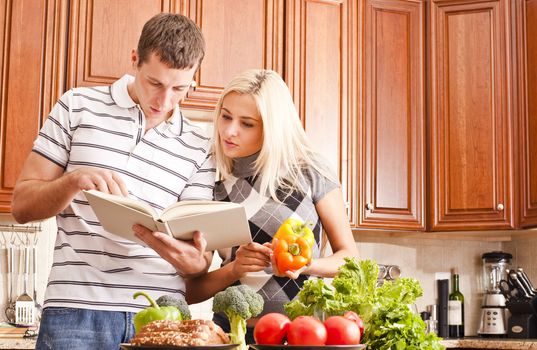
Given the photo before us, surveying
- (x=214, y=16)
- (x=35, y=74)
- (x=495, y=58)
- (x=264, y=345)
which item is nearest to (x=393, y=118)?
(x=495, y=58)

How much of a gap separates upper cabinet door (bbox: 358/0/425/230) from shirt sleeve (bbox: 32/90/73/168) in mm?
2190

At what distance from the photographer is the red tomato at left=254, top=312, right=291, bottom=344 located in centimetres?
153

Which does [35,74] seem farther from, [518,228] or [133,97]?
[518,228]

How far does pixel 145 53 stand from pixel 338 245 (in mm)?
763

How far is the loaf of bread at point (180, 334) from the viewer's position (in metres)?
1.41

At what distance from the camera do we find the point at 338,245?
2.42 metres

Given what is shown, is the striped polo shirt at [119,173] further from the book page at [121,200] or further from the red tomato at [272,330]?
the red tomato at [272,330]

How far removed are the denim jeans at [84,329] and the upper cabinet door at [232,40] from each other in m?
1.89

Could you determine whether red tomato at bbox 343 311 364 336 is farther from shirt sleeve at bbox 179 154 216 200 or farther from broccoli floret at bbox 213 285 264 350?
shirt sleeve at bbox 179 154 216 200

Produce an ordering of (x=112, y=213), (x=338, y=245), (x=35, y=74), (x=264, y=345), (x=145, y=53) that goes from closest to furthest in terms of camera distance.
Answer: (x=264, y=345), (x=112, y=213), (x=145, y=53), (x=338, y=245), (x=35, y=74)

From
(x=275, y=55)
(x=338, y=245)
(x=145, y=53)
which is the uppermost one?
(x=275, y=55)

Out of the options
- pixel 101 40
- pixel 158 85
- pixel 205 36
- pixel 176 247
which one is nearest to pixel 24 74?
pixel 101 40

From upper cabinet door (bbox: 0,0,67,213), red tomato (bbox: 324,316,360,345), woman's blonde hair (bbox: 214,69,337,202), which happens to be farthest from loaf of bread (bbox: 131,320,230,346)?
upper cabinet door (bbox: 0,0,67,213)

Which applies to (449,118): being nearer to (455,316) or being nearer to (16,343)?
(455,316)
